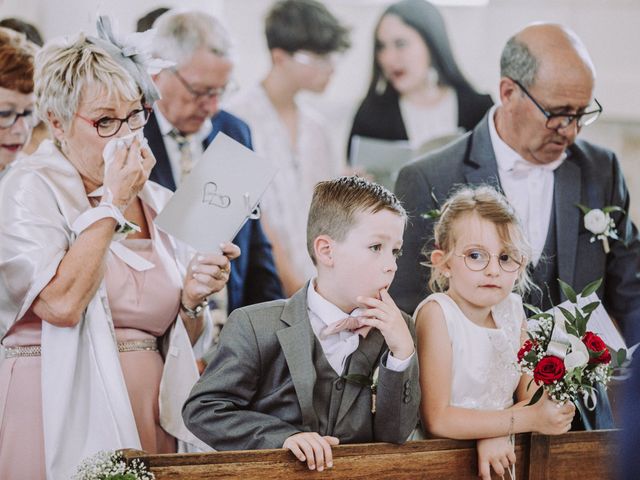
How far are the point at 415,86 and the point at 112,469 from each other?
4851 millimetres

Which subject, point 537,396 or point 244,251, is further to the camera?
point 244,251

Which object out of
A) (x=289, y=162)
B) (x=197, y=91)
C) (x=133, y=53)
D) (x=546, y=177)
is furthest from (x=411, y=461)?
(x=289, y=162)

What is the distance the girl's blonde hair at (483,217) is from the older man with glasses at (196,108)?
1.09m

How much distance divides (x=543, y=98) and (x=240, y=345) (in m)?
1.52

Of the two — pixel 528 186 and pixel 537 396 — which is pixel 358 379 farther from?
pixel 528 186

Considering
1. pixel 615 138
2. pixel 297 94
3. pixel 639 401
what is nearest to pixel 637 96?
pixel 615 138

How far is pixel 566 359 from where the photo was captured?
2.75m

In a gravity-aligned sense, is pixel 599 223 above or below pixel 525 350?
above

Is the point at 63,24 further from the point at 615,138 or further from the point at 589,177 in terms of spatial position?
the point at 615,138

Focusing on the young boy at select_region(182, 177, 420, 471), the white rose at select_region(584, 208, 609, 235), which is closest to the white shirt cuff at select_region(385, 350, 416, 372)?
the young boy at select_region(182, 177, 420, 471)

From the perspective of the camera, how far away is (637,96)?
270 inches

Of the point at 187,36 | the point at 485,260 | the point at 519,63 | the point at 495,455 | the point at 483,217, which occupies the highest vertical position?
the point at 187,36

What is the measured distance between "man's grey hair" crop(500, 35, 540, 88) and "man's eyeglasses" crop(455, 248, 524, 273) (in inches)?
32.2

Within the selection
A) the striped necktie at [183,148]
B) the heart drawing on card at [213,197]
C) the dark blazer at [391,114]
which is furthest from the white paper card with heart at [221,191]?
the dark blazer at [391,114]
